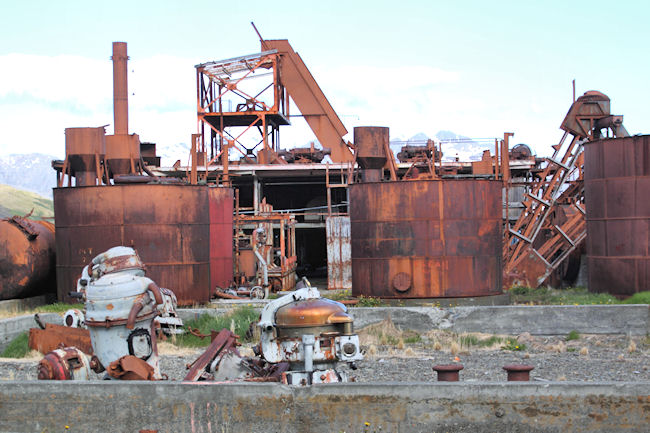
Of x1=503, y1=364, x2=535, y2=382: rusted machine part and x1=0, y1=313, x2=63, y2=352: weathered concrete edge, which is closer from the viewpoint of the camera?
x1=503, y1=364, x2=535, y2=382: rusted machine part

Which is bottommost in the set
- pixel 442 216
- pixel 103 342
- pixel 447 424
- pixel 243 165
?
pixel 447 424

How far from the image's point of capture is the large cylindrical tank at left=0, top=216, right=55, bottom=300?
Result: 18234 mm

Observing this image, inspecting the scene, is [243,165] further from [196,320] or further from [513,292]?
[196,320]

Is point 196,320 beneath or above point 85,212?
beneath

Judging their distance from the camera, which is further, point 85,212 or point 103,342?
point 85,212

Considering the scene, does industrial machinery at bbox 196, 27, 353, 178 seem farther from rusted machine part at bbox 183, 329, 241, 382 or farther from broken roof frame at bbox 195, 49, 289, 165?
rusted machine part at bbox 183, 329, 241, 382

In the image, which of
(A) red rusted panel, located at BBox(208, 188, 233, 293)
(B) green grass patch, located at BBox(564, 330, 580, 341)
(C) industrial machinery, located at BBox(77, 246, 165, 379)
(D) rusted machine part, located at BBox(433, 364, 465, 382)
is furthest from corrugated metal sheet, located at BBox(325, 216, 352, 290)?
(D) rusted machine part, located at BBox(433, 364, 465, 382)

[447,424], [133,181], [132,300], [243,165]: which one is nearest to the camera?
[447,424]

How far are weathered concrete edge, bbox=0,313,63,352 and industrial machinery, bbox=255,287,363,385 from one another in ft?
22.5

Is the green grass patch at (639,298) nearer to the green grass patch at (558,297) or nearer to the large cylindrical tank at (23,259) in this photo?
the green grass patch at (558,297)

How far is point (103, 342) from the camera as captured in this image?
28.9 feet

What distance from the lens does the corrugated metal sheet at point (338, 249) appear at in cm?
2403

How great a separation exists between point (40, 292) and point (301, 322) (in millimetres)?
12978

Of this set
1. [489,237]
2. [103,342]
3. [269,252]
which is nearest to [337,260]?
[269,252]
